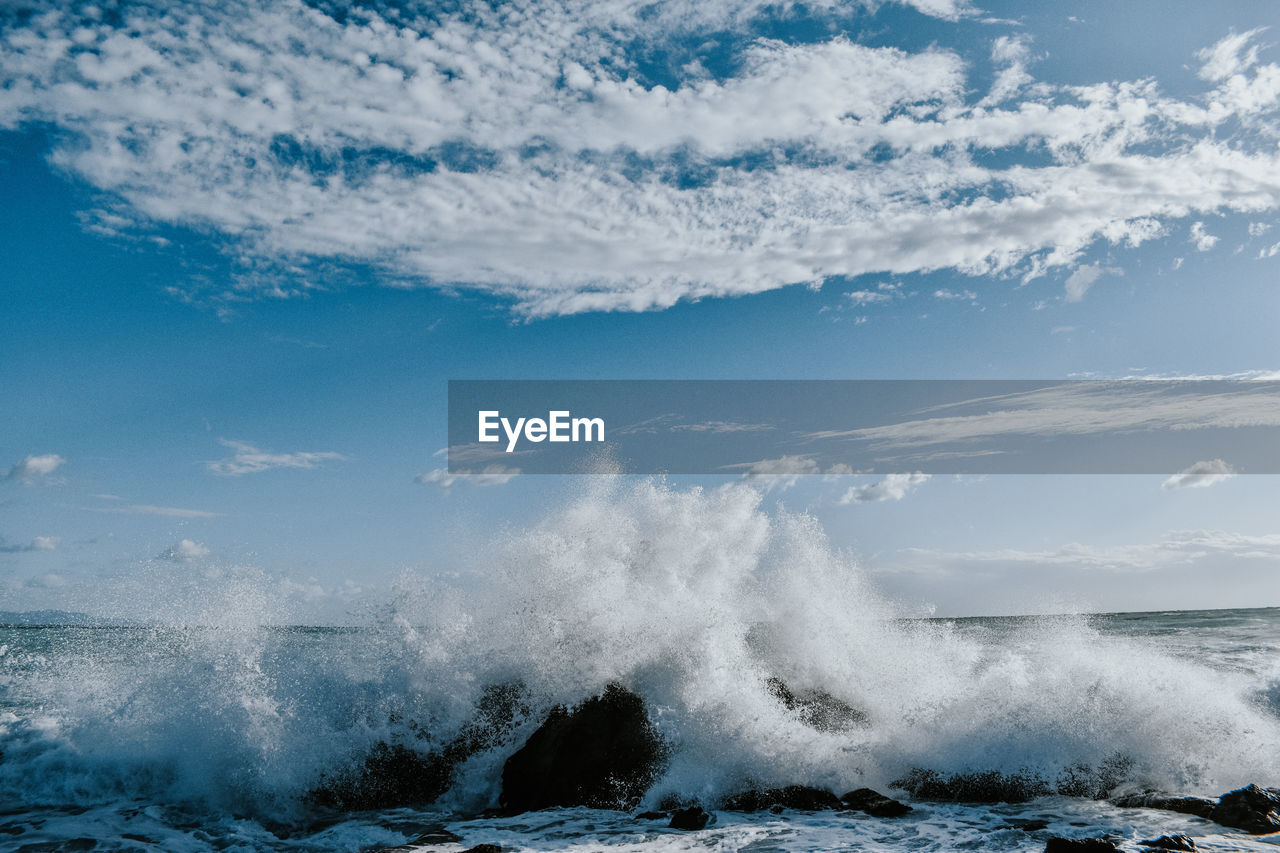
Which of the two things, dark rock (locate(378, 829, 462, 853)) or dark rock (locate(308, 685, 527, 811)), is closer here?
dark rock (locate(378, 829, 462, 853))

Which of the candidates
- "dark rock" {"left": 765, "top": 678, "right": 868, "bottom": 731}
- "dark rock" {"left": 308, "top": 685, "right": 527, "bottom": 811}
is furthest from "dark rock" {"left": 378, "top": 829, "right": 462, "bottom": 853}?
"dark rock" {"left": 765, "top": 678, "right": 868, "bottom": 731}

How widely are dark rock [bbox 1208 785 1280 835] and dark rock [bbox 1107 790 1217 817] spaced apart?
134 millimetres

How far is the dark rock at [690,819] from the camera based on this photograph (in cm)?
869

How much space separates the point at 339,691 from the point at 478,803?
3.44 metres

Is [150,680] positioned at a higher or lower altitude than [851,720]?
higher

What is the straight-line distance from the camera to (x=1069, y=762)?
10062 mm

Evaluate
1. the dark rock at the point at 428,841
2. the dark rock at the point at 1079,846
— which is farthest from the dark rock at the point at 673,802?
the dark rock at the point at 1079,846

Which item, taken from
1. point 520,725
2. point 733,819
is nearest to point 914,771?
point 733,819

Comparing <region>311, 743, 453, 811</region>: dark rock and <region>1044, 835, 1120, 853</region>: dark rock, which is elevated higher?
<region>1044, 835, 1120, 853</region>: dark rock

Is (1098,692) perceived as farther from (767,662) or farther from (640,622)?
(640,622)

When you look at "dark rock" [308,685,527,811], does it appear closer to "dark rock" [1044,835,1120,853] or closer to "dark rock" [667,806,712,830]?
"dark rock" [667,806,712,830]

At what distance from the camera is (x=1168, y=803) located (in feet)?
29.1

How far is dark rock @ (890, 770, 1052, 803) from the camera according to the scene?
9.62 metres

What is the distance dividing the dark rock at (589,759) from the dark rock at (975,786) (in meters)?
3.57
